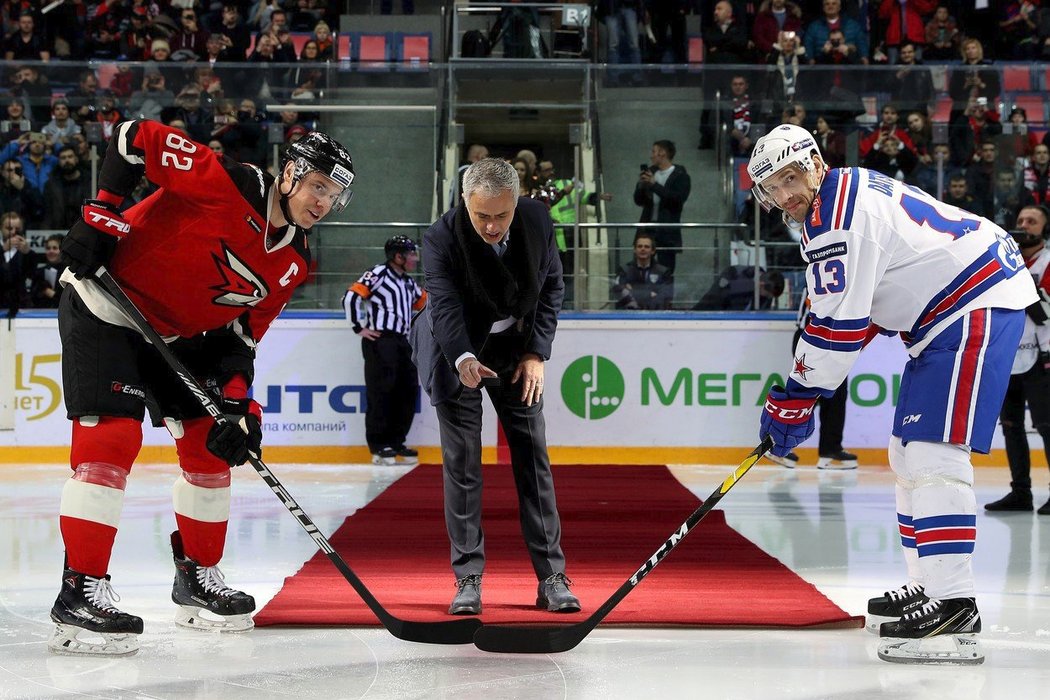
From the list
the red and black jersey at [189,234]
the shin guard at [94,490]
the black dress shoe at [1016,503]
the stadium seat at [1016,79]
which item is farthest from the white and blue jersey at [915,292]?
the stadium seat at [1016,79]

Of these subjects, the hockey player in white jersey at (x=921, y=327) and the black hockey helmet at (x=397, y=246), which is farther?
the black hockey helmet at (x=397, y=246)

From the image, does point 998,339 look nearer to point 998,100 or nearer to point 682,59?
point 998,100

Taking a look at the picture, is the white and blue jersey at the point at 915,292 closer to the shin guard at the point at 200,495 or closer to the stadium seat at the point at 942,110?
the shin guard at the point at 200,495

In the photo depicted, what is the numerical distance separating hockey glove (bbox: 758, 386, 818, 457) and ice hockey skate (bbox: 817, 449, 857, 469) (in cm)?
498

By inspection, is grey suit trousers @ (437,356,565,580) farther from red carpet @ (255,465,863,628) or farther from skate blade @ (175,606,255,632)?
skate blade @ (175,606,255,632)

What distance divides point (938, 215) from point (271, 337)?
573 cm

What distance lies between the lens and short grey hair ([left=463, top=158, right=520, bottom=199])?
3.42 metres

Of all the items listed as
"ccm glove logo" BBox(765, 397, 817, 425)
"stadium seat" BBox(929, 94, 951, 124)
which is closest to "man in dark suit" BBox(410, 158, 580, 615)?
"ccm glove logo" BBox(765, 397, 817, 425)

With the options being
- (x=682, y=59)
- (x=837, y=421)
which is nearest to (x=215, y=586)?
(x=837, y=421)

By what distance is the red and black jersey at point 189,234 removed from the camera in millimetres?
3227

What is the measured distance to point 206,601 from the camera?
3467mm

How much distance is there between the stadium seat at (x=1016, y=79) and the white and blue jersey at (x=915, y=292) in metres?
6.32

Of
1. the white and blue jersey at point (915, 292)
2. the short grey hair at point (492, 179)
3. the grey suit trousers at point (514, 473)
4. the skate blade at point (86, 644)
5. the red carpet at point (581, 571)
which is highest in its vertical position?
the short grey hair at point (492, 179)

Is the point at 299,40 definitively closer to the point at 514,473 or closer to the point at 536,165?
the point at 536,165
